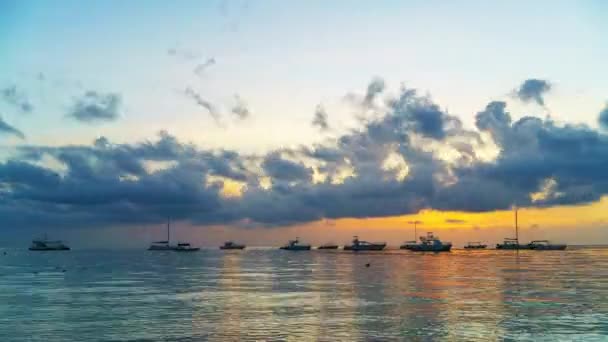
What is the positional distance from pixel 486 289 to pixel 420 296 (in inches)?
524

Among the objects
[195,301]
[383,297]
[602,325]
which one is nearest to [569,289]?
[383,297]

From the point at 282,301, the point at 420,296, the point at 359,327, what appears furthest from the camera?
the point at 420,296

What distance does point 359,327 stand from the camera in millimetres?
48094

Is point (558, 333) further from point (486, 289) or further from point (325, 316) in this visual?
point (486, 289)

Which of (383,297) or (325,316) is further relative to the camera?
(383,297)

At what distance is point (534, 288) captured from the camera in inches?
3241

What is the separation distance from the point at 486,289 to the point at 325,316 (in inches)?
1384

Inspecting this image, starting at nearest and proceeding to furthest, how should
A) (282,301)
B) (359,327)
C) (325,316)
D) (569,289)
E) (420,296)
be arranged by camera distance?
1. (359,327)
2. (325,316)
3. (282,301)
4. (420,296)
5. (569,289)

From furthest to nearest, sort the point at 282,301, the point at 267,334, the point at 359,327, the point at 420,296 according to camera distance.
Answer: the point at 420,296, the point at 282,301, the point at 359,327, the point at 267,334

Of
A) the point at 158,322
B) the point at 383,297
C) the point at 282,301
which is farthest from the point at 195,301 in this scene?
the point at 383,297

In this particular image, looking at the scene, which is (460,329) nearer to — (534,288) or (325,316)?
(325,316)

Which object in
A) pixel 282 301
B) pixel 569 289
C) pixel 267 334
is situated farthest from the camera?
pixel 569 289

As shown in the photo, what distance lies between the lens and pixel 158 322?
50.6 metres

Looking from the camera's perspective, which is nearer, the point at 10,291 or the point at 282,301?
the point at 282,301
